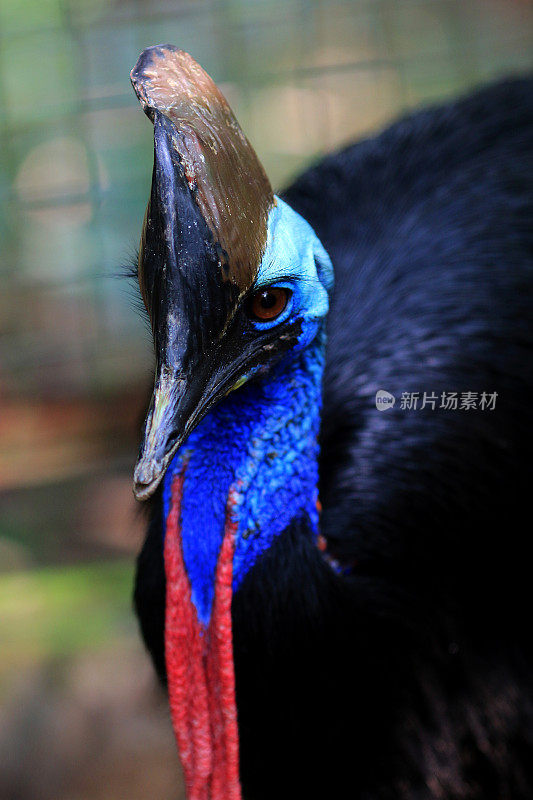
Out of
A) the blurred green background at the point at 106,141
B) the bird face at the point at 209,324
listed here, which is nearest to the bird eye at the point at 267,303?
the bird face at the point at 209,324

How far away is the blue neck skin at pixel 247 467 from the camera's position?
1162 millimetres

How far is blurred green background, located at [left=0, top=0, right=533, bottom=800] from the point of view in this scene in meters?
2.88

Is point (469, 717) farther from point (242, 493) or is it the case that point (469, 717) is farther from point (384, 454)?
point (242, 493)

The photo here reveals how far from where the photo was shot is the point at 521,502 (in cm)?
160

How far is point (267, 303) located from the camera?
106 cm

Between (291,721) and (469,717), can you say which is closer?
(291,721)

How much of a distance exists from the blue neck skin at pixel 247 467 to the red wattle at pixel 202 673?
0.5 inches

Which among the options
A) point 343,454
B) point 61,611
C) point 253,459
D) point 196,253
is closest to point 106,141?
point 61,611

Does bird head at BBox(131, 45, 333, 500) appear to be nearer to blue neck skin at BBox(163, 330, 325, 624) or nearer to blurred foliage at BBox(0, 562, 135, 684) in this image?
blue neck skin at BBox(163, 330, 325, 624)

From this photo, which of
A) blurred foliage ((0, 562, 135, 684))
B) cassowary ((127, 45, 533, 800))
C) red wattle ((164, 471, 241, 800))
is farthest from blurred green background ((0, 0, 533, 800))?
red wattle ((164, 471, 241, 800))

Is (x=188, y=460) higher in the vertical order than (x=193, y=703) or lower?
higher

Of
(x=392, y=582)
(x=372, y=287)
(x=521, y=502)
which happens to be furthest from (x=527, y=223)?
(x=392, y=582)

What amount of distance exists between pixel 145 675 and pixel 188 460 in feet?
4.35

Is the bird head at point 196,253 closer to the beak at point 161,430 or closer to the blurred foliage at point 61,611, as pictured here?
the beak at point 161,430
